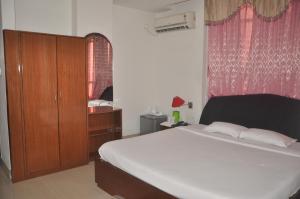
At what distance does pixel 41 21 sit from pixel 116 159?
2573 mm

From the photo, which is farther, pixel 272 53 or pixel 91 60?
pixel 91 60

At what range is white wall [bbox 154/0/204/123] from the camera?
169 inches

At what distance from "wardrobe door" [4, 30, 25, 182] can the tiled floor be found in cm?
19

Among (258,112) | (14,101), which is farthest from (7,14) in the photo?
(258,112)

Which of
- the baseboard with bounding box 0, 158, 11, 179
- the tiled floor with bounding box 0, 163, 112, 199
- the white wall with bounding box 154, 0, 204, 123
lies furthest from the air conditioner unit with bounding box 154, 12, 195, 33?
the baseboard with bounding box 0, 158, 11, 179

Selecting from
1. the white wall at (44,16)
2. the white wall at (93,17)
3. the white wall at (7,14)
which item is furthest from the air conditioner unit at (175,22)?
the white wall at (7,14)

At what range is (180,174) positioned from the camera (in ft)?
6.91

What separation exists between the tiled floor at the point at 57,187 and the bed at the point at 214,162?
0.21 m

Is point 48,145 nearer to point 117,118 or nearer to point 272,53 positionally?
point 117,118

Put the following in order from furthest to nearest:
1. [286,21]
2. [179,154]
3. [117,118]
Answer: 1. [117,118]
2. [286,21]
3. [179,154]

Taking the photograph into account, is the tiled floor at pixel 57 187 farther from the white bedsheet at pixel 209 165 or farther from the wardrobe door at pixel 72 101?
the white bedsheet at pixel 209 165

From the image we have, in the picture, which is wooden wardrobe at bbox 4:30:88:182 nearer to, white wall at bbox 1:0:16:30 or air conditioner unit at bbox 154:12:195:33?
white wall at bbox 1:0:16:30

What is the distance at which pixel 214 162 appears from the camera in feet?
7.79

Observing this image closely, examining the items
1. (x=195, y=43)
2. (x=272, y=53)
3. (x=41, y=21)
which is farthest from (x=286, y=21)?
(x=41, y=21)
